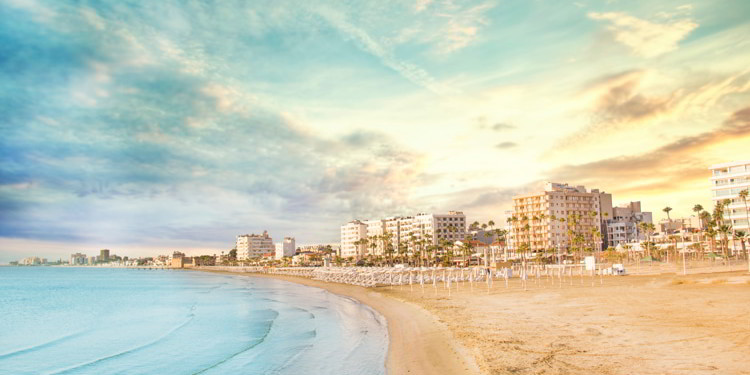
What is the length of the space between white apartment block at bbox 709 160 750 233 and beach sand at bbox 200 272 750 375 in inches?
3124

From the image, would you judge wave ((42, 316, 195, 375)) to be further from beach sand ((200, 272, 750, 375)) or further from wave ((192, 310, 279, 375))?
beach sand ((200, 272, 750, 375))

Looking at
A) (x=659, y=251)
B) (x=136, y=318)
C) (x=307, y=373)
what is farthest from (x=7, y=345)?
(x=659, y=251)

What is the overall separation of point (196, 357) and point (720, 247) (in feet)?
→ 355

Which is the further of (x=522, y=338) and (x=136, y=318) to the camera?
(x=136, y=318)

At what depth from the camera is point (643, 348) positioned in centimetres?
1451

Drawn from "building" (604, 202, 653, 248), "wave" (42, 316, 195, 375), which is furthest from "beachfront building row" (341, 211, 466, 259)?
"wave" (42, 316, 195, 375)

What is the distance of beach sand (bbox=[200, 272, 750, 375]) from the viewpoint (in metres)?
13.0

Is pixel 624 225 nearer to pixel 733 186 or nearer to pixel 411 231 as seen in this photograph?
pixel 733 186

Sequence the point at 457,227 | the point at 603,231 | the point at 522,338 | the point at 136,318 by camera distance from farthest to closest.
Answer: the point at 457,227
the point at 603,231
the point at 136,318
the point at 522,338

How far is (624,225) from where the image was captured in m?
138

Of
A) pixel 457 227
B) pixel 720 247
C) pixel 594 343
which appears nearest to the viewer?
pixel 594 343

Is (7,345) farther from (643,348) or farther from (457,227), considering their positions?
(457,227)

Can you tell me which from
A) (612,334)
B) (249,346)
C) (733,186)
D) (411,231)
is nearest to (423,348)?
(612,334)

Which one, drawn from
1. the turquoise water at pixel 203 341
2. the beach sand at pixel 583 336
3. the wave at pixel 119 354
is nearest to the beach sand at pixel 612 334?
the beach sand at pixel 583 336
